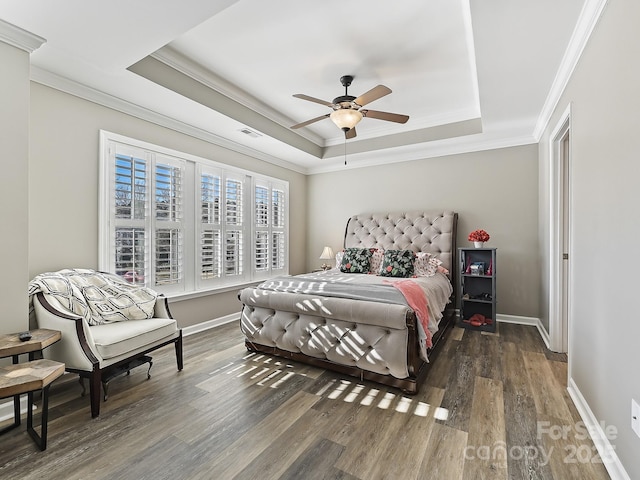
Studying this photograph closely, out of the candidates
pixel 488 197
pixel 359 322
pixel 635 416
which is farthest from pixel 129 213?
pixel 488 197

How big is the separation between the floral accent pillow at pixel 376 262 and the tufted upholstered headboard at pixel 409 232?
40 centimetres

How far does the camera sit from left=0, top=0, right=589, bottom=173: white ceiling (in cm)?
202

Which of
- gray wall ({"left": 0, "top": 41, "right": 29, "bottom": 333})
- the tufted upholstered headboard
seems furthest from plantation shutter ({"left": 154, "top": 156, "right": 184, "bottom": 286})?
the tufted upholstered headboard

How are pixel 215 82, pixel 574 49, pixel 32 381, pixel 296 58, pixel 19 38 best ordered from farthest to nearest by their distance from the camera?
pixel 215 82 < pixel 296 58 < pixel 574 49 < pixel 19 38 < pixel 32 381

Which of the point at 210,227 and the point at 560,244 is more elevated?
the point at 210,227

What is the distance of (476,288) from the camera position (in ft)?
14.5

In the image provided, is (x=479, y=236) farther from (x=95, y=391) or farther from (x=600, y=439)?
(x=95, y=391)

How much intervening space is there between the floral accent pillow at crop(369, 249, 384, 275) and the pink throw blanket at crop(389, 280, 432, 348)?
55.9 inches

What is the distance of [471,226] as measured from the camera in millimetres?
4590

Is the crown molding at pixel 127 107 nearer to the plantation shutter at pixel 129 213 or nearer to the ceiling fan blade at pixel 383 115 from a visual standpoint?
the plantation shutter at pixel 129 213

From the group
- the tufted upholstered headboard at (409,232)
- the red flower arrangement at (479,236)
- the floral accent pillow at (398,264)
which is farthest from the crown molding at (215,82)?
the red flower arrangement at (479,236)

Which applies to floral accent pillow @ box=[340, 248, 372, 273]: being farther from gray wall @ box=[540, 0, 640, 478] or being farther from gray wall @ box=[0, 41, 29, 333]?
gray wall @ box=[0, 41, 29, 333]

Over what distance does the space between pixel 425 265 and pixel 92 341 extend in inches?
143

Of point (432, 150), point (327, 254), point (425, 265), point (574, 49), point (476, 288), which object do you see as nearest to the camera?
point (574, 49)
